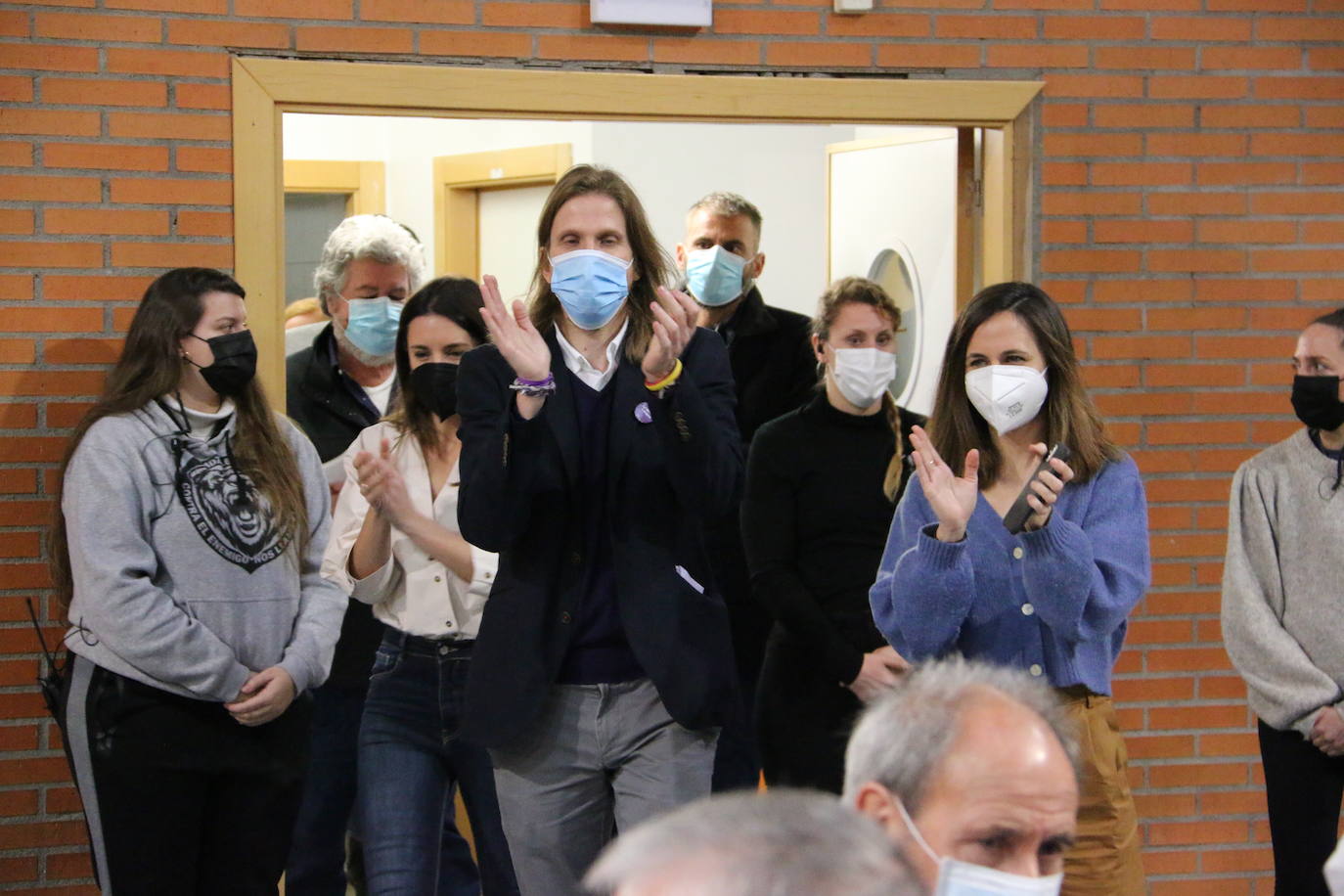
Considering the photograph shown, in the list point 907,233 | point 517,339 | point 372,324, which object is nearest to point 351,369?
point 372,324

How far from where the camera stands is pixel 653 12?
14.0 feet

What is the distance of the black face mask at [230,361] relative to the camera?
139 inches

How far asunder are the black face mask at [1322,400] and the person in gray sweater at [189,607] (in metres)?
2.39

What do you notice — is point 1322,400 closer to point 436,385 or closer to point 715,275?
point 715,275

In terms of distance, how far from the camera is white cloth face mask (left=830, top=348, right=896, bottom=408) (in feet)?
13.1

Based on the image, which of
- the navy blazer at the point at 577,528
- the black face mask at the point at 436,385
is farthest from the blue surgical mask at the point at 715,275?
the navy blazer at the point at 577,528

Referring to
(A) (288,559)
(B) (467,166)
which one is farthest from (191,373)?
(B) (467,166)

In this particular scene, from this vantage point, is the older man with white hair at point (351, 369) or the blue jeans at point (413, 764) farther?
the older man with white hair at point (351, 369)

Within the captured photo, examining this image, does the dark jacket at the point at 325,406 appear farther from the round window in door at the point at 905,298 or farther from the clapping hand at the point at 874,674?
the round window in door at the point at 905,298

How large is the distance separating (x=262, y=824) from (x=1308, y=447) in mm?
2673

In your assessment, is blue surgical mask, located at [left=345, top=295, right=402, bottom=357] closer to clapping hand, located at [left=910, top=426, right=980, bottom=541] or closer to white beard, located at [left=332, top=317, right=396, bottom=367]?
white beard, located at [left=332, top=317, right=396, bottom=367]

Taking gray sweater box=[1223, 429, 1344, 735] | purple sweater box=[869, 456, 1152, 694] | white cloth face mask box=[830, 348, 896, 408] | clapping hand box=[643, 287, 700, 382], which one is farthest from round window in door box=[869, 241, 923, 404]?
clapping hand box=[643, 287, 700, 382]

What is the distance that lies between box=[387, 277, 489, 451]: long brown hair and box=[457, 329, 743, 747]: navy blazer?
2.50ft

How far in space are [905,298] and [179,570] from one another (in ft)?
9.99
